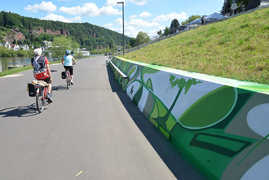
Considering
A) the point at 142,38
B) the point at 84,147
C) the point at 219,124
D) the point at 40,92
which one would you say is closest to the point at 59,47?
the point at 142,38

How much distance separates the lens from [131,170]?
2.98 m

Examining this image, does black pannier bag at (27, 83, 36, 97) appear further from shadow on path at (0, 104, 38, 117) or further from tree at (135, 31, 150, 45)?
tree at (135, 31, 150, 45)

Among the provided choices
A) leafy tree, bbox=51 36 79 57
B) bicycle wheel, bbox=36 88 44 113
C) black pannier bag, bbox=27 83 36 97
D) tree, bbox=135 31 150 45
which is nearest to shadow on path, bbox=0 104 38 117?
bicycle wheel, bbox=36 88 44 113

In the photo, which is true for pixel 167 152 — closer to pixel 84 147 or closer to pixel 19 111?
pixel 84 147

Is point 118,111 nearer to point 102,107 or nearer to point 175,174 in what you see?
point 102,107

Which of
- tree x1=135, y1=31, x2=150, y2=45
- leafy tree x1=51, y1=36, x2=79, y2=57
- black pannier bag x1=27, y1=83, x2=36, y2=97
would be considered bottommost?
black pannier bag x1=27, y1=83, x2=36, y2=97

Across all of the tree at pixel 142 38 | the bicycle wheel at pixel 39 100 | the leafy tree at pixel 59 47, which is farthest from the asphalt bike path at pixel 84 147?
the tree at pixel 142 38

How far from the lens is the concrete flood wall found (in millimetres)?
2082

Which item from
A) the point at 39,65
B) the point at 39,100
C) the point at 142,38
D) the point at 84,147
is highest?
the point at 142,38

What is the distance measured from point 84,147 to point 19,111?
361cm

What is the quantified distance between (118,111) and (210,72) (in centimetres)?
519

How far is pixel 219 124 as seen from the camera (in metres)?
2.62

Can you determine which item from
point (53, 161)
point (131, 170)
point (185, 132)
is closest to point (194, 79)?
point (185, 132)

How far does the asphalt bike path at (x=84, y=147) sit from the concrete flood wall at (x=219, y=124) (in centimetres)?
34
